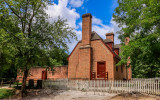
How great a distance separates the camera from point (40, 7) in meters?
16.2

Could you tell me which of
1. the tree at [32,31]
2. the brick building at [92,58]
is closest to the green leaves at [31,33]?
the tree at [32,31]

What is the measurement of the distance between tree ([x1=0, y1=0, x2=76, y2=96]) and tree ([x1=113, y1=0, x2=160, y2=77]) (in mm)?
6010

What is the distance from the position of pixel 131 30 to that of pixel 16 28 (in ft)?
38.4

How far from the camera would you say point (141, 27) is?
577 inches

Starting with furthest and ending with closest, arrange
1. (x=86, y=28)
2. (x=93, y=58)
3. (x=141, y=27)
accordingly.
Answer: (x=86, y=28) → (x=93, y=58) → (x=141, y=27)

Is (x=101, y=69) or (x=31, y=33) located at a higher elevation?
(x=31, y=33)

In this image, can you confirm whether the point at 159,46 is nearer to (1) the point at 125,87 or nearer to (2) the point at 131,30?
(2) the point at 131,30

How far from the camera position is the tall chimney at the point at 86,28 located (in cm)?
2088

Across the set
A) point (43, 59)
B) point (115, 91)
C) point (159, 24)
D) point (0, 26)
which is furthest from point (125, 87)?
point (0, 26)

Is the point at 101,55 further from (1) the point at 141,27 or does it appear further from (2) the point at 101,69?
(1) the point at 141,27

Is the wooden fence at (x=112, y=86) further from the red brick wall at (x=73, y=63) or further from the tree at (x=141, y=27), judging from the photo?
the red brick wall at (x=73, y=63)

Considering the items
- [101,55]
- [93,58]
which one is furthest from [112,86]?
[93,58]

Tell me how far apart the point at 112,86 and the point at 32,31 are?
9982 mm

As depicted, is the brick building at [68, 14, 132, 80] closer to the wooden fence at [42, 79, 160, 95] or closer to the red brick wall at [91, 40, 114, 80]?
the red brick wall at [91, 40, 114, 80]
